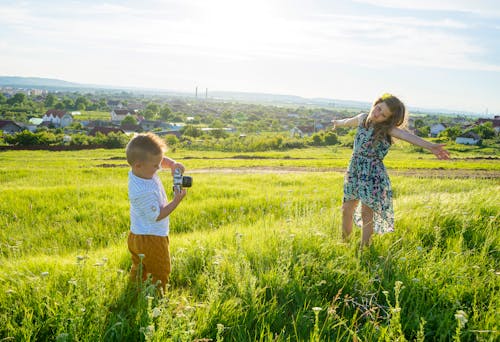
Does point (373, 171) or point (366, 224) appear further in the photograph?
point (373, 171)

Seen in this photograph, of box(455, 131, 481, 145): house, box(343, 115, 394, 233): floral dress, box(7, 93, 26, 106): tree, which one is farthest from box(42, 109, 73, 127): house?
box(343, 115, 394, 233): floral dress

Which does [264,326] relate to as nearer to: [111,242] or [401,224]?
[401,224]

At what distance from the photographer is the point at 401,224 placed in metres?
5.13

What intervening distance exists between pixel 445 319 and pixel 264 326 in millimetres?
1415

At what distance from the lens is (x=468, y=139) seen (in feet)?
209

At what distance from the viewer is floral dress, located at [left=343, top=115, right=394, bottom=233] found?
463 centimetres

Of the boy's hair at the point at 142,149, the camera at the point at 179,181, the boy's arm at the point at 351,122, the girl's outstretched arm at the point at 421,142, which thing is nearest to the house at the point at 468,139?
the boy's arm at the point at 351,122

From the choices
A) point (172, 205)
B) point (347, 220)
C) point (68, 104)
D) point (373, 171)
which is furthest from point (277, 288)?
point (68, 104)

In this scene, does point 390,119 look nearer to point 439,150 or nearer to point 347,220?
point 439,150

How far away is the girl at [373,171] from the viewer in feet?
14.7

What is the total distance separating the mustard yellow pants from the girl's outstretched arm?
110 inches

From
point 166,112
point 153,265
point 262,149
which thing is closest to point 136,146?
point 153,265

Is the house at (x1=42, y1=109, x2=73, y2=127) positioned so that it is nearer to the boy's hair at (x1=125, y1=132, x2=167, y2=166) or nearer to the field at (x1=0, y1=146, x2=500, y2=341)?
the field at (x1=0, y1=146, x2=500, y2=341)

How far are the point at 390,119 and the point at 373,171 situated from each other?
663mm
